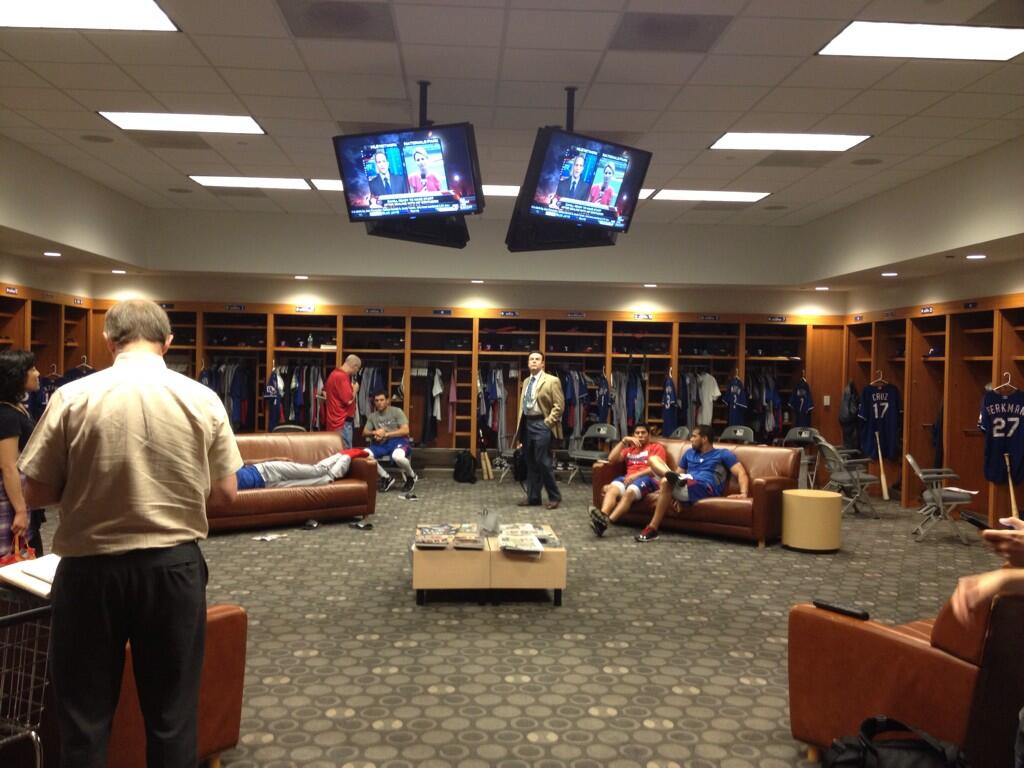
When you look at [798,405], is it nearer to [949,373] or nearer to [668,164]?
[949,373]

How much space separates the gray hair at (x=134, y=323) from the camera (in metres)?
2.26

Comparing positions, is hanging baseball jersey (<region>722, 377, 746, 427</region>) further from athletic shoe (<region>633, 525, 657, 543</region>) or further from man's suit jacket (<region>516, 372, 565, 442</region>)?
athletic shoe (<region>633, 525, 657, 543</region>)

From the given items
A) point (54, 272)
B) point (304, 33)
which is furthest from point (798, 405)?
point (54, 272)

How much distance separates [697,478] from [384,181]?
12.6 feet

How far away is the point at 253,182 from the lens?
8953mm

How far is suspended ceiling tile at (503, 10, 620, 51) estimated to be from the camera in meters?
4.57

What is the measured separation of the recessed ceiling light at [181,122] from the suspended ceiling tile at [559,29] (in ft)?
9.00

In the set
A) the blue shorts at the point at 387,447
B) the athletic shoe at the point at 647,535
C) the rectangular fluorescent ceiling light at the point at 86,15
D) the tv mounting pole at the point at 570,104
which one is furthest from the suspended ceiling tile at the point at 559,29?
the blue shorts at the point at 387,447

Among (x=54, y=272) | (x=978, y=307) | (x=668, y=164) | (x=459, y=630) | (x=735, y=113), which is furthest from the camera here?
(x=54, y=272)

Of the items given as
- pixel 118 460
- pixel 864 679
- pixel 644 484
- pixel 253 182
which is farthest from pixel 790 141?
pixel 118 460

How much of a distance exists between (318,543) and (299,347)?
17.9 ft

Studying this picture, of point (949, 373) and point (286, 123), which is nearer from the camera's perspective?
point (286, 123)

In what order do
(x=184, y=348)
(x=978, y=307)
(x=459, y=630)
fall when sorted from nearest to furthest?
(x=459, y=630) < (x=978, y=307) < (x=184, y=348)

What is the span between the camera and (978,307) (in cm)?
858
